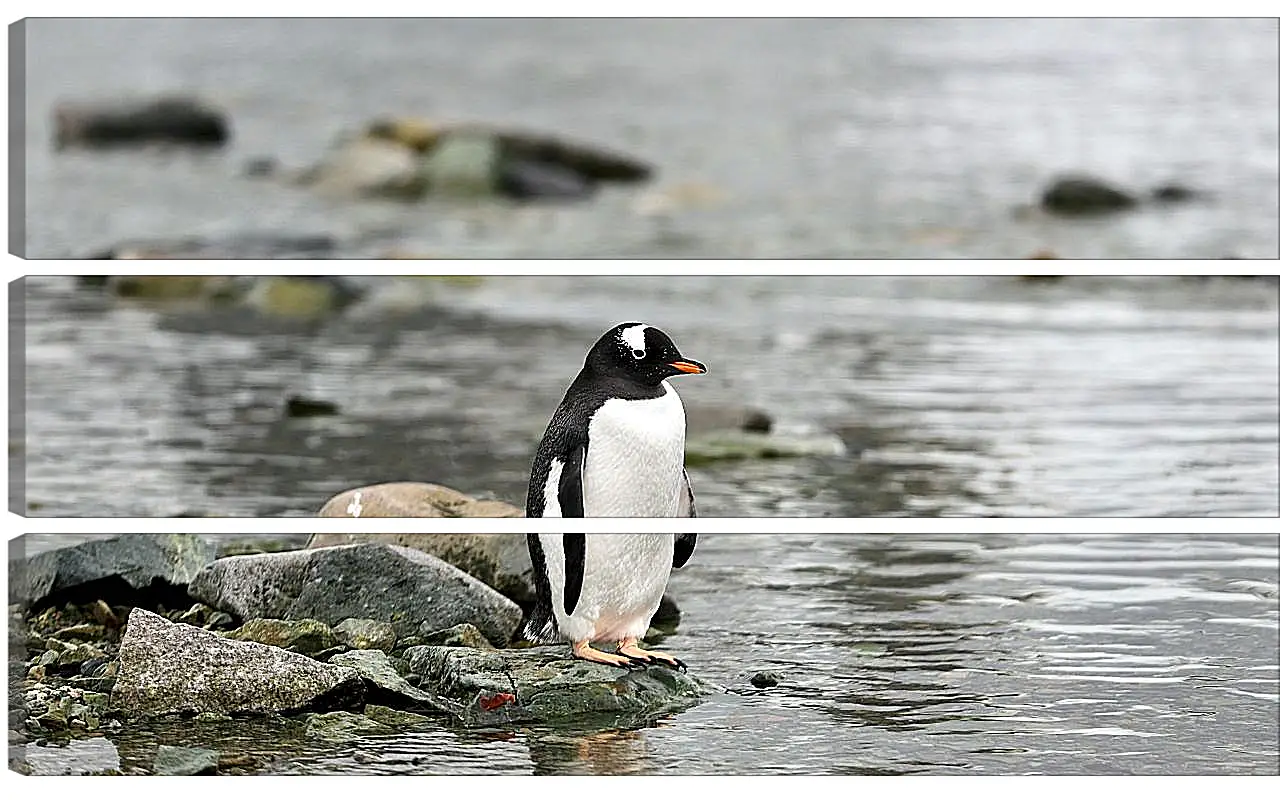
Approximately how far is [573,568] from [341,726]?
1.10 feet

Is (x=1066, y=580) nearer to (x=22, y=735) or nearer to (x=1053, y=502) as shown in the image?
(x=1053, y=502)

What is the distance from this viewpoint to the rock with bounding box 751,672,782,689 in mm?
2051

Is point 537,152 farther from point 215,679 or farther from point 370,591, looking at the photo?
point 215,679

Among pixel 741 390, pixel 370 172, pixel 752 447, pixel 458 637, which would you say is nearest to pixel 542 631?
pixel 458 637

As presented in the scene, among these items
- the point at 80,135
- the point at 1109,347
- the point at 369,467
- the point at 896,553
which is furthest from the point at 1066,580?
the point at 80,135

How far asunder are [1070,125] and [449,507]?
25.4 ft

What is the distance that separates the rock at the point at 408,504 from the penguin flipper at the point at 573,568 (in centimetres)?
46

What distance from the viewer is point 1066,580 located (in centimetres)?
266

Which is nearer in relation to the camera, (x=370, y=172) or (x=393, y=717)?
(x=393, y=717)

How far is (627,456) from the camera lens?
211cm

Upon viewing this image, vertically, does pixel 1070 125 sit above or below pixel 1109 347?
above

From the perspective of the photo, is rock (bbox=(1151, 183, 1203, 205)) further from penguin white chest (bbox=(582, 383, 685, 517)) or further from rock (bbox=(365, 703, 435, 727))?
rock (bbox=(365, 703, 435, 727))

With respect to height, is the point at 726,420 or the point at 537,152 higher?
the point at 537,152

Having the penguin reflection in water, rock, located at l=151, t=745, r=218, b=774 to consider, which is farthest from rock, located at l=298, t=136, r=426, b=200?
rock, located at l=151, t=745, r=218, b=774
